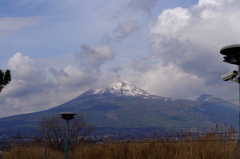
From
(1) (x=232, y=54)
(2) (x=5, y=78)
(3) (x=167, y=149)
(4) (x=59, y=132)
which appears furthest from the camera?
(4) (x=59, y=132)

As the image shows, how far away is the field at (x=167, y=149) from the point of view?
863cm

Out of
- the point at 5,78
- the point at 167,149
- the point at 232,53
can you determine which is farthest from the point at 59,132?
the point at 232,53

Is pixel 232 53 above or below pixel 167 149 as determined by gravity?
above

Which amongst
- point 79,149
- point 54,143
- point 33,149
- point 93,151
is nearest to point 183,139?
point 93,151

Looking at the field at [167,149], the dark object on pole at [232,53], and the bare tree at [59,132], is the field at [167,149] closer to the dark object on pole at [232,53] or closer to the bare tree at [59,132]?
the dark object on pole at [232,53]

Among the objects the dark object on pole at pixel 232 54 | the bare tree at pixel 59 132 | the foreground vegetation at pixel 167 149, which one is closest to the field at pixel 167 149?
the foreground vegetation at pixel 167 149

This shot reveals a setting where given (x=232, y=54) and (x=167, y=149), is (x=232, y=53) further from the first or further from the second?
(x=167, y=149)

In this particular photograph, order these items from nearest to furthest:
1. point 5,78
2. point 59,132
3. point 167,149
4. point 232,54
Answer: point 232,54, point 167,149, point 5,78, point 59,132

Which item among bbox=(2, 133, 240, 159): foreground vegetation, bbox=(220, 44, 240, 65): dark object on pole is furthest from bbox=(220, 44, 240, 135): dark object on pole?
bbox=(2, 133, 240, 159): foreground vegetation

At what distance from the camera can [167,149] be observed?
10.1 m

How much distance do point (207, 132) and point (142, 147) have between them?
224cm

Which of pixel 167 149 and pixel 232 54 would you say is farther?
pixel 167 149

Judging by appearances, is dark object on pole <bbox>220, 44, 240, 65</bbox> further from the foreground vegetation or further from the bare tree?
the bare tree

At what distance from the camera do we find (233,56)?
5625mm
